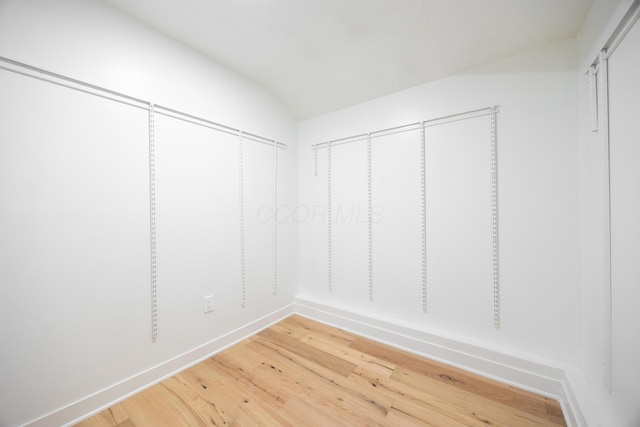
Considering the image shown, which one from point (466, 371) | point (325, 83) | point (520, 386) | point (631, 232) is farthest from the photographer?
point (325, 83)

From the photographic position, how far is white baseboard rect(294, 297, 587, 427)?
139 centimetres

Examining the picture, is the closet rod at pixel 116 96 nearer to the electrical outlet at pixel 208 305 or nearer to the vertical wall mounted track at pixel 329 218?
the vertical wall mounted track at pixel 329 218

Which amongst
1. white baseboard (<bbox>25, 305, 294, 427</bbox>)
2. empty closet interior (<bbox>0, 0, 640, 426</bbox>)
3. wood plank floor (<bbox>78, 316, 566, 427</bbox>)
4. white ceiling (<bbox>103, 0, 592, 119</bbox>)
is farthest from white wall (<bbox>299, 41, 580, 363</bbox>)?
white baseboard (<bbox>25, 305, 294, 427</bbox>)

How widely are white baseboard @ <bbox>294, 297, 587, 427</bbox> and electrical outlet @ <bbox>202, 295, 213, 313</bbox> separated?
1.12m

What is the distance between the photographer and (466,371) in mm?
1669

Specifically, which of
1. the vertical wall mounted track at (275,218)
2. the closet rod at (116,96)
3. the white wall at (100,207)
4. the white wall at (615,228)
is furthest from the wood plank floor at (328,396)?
the closet rod at (116,96)

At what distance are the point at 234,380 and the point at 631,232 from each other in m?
2.20

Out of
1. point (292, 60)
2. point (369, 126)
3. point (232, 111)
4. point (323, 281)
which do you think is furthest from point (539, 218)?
point (232, 111)

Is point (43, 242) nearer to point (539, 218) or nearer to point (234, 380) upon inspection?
point (234, 380)

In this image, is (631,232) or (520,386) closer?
(631,232)

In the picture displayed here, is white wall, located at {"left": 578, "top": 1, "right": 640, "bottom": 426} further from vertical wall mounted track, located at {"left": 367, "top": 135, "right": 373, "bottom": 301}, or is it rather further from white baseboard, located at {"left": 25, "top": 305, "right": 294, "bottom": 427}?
white baseboard, located at {"left": 25, "top": 305, "right": 294, "bottom": 427}

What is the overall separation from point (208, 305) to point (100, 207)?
1.00 metres

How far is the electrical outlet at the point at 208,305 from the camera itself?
186 centimetres

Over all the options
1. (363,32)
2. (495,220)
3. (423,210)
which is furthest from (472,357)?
(363,32)
